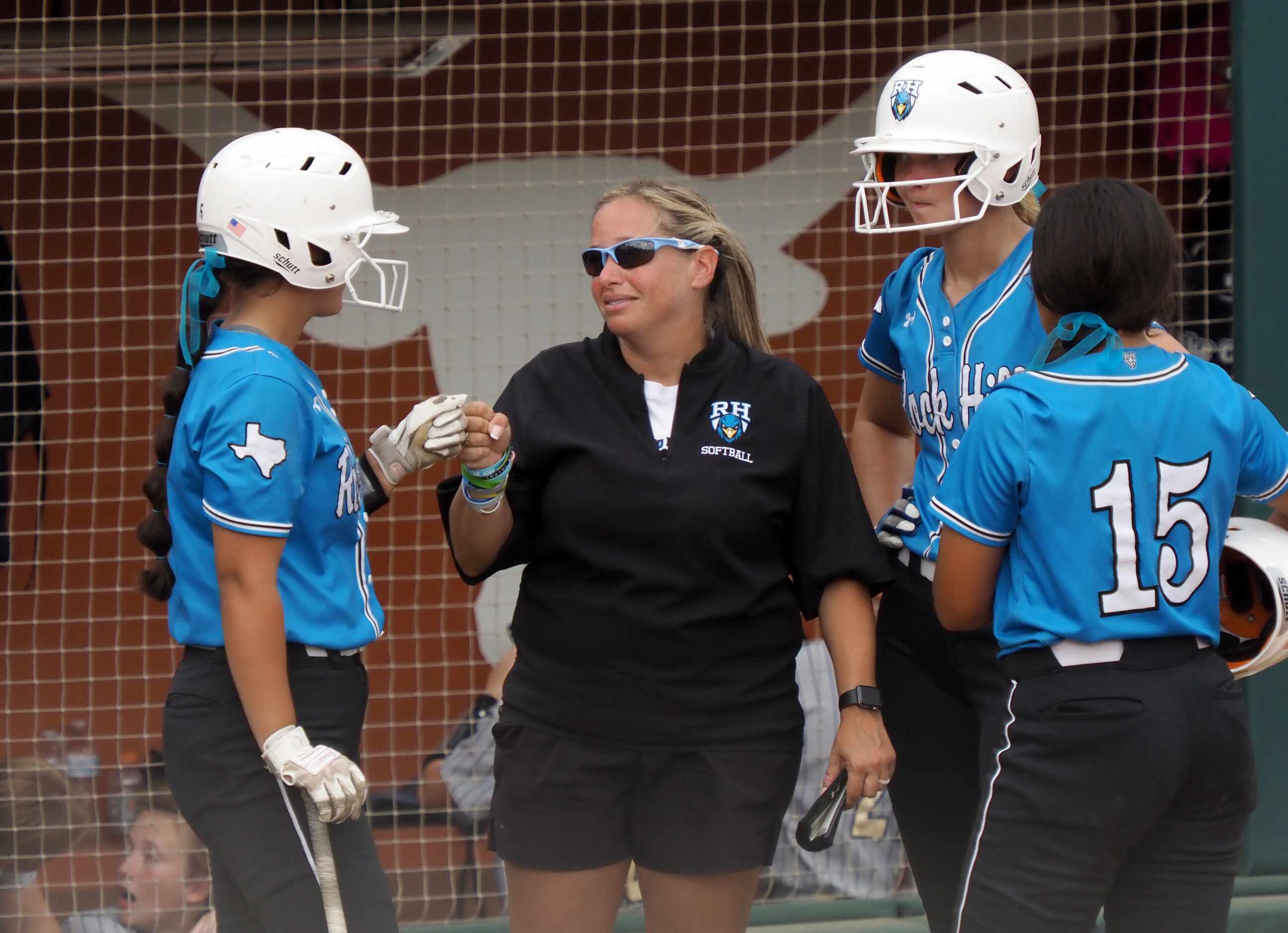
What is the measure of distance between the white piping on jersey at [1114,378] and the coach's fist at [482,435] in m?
0.80

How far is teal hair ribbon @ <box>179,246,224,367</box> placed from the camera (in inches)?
82.4

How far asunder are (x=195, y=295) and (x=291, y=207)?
0.65 ft

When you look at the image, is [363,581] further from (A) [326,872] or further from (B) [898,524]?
(B) [898,524]

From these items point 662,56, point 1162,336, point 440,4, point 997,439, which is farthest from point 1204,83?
point 997,439

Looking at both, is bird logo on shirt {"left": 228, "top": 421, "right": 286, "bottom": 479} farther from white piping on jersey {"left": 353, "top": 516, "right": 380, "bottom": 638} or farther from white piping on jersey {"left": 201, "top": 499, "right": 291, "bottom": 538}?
white piping on jersey {"left": 353, "top": 516, "right": 380, "bottom": 638}

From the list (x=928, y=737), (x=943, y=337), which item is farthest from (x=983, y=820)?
(x=943, y=337)

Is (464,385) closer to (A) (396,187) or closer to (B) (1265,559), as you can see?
(A) (396,187)

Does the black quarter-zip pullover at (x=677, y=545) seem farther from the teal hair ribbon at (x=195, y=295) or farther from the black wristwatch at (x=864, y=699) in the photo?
the teal hair ribbon at (x=195, y=295)

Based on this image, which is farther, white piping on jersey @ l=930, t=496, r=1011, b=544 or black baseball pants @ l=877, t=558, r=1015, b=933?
black baseball pants @ l=877, t=558, r=1015, b=933

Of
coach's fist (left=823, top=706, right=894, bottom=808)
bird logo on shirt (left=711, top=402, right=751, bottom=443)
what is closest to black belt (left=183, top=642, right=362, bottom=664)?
bird logo on shirt (left=711, top=402, right=751, bottom=443)

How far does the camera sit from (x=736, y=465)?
2.26m

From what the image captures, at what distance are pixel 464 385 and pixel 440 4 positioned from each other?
4.04 feet

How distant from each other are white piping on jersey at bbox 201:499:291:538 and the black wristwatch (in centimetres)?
93

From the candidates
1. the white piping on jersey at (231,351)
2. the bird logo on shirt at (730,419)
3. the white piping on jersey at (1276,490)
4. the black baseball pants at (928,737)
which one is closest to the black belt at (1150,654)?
the white piping on jersey at (1276,490)
